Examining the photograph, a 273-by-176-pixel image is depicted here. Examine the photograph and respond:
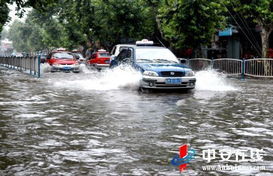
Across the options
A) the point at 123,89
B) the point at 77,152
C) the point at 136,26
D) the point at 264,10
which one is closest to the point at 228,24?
the point at 264,10

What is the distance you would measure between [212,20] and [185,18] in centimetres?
172

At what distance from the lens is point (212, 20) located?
89.4 feet

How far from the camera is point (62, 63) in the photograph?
3075cm

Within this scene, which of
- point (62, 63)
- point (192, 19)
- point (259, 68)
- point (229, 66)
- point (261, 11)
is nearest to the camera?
point (261, 11)

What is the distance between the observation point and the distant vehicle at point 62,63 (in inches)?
1206

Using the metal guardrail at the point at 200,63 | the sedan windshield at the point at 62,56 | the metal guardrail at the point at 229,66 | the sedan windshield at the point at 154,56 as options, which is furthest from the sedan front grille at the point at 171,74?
the sedan windshield at the point at 62,56

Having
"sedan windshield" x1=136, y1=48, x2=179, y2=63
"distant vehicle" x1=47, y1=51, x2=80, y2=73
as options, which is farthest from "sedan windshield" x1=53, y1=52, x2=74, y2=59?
"sedan windshield" x1=136, y1=48, x2=179, y2=63

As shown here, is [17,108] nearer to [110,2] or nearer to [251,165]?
[251,165]

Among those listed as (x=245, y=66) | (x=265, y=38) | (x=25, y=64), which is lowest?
(x=245, y=66)

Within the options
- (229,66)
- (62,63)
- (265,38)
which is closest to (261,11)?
(265,38)

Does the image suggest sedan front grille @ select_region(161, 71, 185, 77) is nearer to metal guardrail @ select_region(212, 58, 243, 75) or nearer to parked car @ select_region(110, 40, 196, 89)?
parked car @ select_region(110, 40, 196, 89)

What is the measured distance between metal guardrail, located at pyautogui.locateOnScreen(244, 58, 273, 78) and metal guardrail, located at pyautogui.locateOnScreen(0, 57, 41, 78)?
37.0 feet

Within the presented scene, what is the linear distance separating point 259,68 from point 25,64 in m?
14.3

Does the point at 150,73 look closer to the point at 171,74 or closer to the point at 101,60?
the point at 171,74
